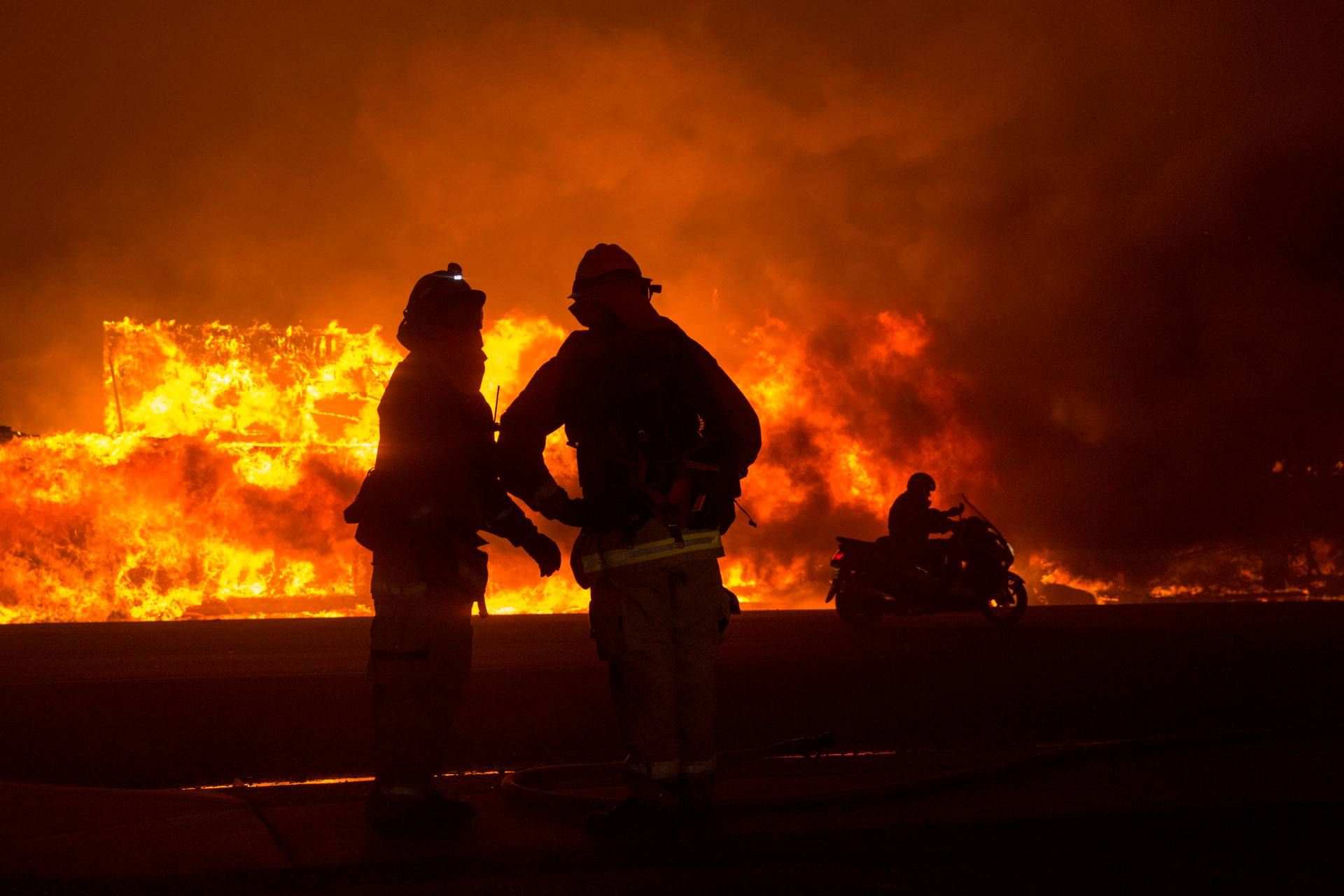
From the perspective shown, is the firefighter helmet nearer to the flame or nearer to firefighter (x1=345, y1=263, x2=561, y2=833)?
firefighter (x1=345, y1=263, x2=561, y2=833)

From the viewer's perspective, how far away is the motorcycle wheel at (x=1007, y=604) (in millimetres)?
15227

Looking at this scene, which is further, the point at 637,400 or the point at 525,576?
the point at 525,576

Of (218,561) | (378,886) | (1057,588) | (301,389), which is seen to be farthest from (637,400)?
(1057,588)

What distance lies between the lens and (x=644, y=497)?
4.43 m

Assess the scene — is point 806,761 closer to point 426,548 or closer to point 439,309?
point 426,548

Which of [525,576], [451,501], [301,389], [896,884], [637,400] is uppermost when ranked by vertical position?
[301,389]

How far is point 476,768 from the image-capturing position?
633 centimetres

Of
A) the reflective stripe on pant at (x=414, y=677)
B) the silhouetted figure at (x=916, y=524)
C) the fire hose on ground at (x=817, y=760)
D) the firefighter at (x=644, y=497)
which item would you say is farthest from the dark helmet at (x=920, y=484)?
the reflective stripe on pant at (x=414, y=677)

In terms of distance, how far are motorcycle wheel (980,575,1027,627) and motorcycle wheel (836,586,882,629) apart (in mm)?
1254

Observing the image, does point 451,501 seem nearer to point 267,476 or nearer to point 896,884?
point 896,884

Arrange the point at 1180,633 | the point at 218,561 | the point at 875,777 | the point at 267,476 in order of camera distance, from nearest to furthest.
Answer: the point at 875,777
the point at 1180,633
the point at 267,476
the point at 218,561

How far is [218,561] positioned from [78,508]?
735 cm

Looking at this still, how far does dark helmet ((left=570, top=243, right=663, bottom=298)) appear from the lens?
462 cm

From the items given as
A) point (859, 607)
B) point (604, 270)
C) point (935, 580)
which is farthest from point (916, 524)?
point (604, 270)
